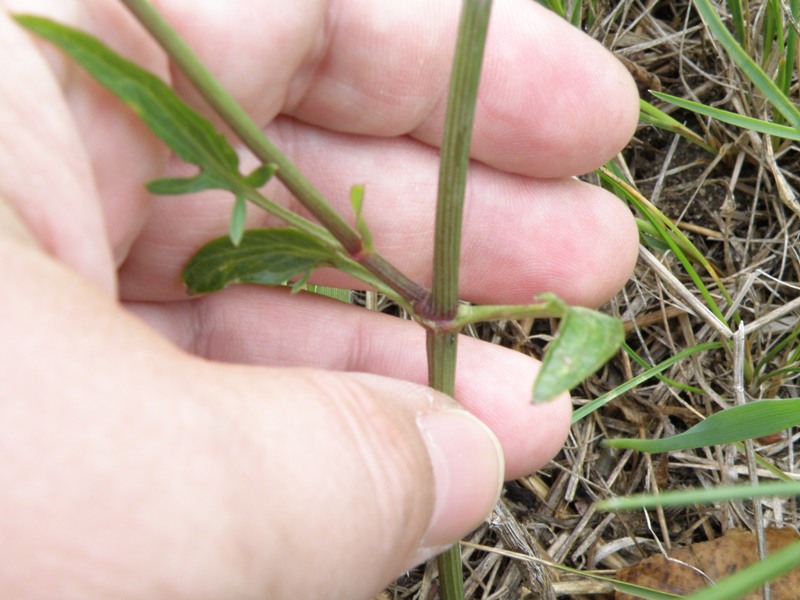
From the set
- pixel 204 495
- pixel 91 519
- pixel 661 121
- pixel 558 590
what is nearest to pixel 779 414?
pixel 558 590

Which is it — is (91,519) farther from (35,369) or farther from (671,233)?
(671,233)

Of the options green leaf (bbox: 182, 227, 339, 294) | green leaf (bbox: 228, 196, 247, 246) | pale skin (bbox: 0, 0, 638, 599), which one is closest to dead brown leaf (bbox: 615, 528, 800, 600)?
pale skin (bbox: 0, 0, 638, 599)

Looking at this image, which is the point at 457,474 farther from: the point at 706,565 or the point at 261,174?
the point at 706,565

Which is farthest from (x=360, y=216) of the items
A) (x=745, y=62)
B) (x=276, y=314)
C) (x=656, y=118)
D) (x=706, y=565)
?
(x=706, y=565)

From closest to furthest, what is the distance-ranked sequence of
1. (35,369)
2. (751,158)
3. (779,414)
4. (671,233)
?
(35,369) < (779,414) < (671,233) < (751,158)

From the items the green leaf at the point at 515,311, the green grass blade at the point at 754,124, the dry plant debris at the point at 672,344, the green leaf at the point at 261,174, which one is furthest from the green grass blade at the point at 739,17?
the green leaf at the point at 261,174
